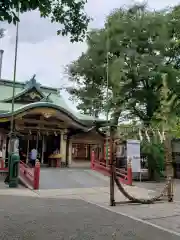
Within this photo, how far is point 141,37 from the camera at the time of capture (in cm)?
862

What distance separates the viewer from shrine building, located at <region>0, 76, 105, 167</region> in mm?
17438

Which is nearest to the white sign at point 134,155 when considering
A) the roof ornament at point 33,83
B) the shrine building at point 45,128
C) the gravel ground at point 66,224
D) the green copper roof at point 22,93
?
the shrine building at point 45,128

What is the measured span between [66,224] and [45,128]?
1284cm

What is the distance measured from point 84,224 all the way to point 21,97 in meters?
15.1

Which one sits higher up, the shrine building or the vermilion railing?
the shrine building

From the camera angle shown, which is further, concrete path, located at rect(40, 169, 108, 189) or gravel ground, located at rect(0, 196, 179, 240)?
concrete path, located at rect(40, 169, 108, 189)

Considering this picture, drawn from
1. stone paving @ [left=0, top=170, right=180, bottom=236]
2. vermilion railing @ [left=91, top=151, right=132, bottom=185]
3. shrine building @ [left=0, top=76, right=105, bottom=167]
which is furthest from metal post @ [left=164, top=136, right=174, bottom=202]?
shrine building @ [left=0, top=76, right=105, bottom=167]

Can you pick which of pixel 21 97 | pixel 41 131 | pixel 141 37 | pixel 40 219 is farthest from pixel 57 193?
pixel 21 97

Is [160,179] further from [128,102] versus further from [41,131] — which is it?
[41,131]

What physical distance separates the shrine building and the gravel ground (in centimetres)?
919

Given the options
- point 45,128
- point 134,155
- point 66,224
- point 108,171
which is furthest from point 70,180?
point 66,224

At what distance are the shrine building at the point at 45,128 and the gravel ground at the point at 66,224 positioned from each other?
362 inches

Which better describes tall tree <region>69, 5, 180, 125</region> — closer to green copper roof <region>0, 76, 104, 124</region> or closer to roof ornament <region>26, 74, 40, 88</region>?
green copper roof <region>0, 76, 104, 124</region>

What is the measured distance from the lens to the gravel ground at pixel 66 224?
5.45m
